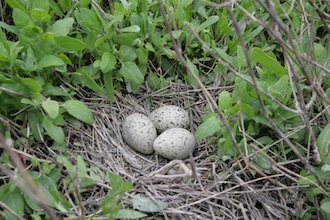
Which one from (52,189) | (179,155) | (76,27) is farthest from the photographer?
(76,27)

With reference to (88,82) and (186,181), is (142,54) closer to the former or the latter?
(88,82)

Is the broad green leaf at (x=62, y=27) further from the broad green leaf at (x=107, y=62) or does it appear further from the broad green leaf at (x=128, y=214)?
the broad green leaf at (x=128, y=214)

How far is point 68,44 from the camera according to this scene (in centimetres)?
183

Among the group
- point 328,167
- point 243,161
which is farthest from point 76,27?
point 328,167

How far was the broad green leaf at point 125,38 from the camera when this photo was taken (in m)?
1.92

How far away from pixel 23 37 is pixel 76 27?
25 cm

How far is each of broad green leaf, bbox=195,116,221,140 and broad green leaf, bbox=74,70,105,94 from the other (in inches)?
14.3

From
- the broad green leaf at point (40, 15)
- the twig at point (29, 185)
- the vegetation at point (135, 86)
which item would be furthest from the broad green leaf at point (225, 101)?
the twig at point (29, 185)

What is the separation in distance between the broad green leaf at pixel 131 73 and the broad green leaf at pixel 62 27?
0.73ft

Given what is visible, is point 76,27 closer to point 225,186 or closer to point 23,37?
point 23,37

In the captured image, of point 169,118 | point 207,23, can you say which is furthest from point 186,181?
point 207,23

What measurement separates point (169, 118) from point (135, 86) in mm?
181

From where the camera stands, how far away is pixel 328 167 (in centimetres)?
162

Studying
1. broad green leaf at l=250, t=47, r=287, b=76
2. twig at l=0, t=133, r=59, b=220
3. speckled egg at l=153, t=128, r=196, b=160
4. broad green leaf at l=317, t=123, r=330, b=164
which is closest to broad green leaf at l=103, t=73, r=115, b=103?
speckled egg at l=153, t=128, r=196, b=160
